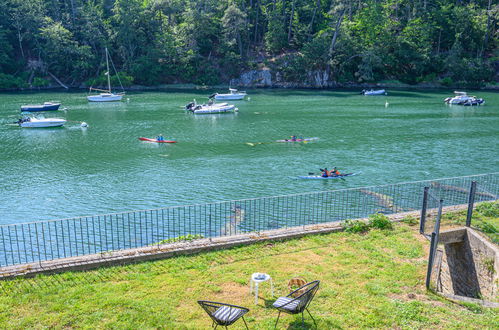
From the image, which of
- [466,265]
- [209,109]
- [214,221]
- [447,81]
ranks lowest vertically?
[214,221]

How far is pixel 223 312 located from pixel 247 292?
1.83m

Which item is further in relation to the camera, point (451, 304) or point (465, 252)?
point (465, 252)

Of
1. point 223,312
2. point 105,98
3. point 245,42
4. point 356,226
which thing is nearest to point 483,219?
point 356,226

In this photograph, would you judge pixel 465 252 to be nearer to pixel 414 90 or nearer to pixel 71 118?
pixel 71 118

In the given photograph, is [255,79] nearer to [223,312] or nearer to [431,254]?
[431,254]

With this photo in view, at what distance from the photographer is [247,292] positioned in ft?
32.8

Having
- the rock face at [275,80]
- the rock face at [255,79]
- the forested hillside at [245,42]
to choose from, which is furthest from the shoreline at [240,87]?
the forested hillside at [245,42]

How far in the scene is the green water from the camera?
26.6m

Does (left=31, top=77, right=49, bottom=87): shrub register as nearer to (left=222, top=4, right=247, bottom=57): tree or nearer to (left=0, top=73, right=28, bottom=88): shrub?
(left=0, top=73, right=28, bottom=88): shrub

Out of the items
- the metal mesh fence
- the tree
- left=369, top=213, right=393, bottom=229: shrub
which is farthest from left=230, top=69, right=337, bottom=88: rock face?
left=369, top=213, right=393, bottom=229: shrub

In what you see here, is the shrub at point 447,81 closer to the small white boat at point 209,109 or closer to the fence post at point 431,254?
the small white boat at point 209,109

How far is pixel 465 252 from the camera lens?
13406 mm

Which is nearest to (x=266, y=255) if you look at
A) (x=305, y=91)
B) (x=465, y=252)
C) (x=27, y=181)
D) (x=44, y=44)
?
(x=465, y=252)

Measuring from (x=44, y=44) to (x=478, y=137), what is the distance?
8249 centimetres
